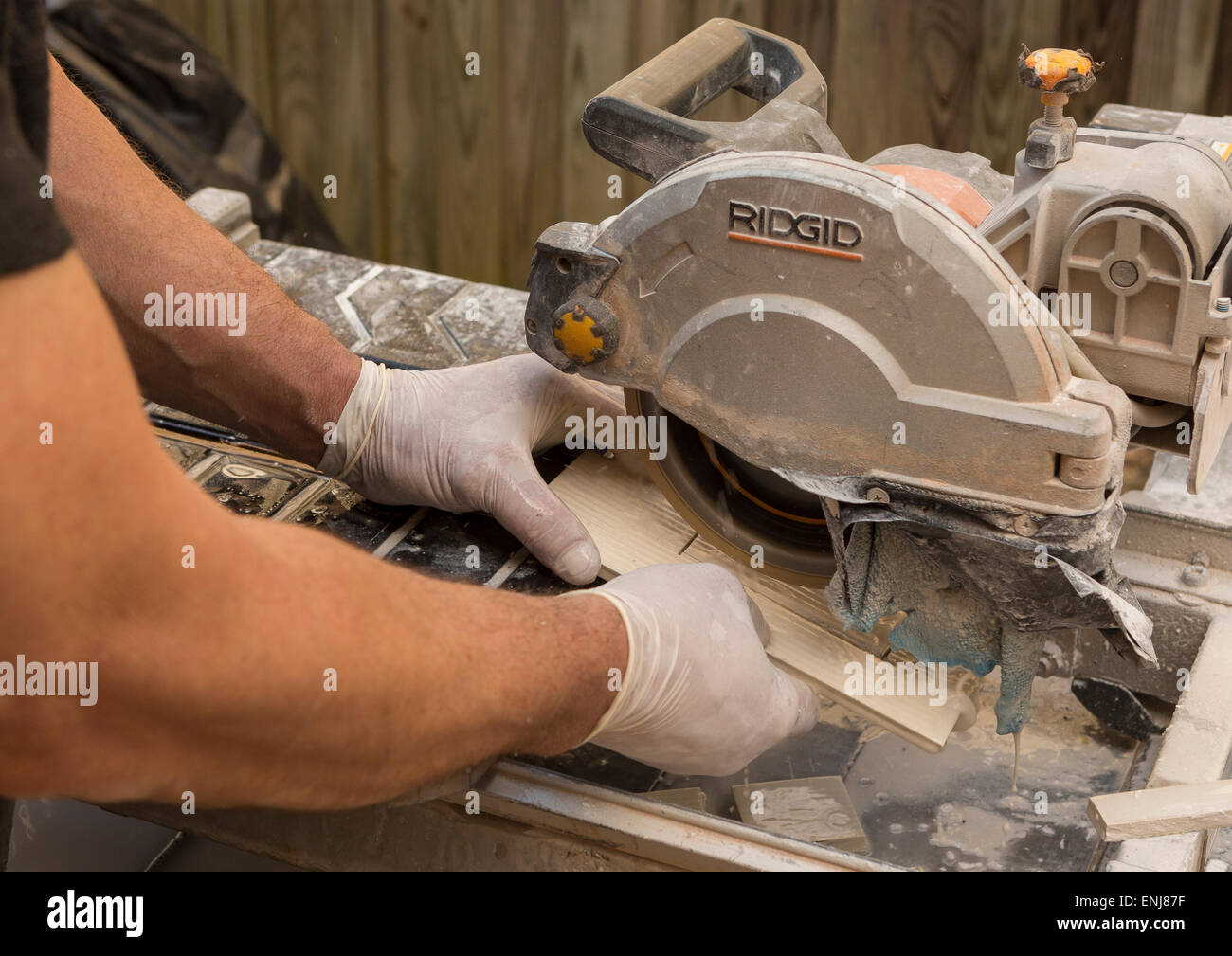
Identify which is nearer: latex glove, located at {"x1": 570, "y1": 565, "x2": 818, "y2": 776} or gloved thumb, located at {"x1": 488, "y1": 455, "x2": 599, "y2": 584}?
latex glove, located at {"x1": 570, "y1": 565, "x2": 818, "y2": 776}

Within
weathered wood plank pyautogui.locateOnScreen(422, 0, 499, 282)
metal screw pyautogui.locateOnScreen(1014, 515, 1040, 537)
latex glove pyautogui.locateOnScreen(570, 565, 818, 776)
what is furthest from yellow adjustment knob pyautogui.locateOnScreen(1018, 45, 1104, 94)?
weathered wood plank pyautogui.locateOnScreen(422, 0, 499, 282)

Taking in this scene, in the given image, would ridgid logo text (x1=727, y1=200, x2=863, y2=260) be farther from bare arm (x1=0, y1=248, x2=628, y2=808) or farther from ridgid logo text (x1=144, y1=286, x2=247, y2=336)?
ridgid logo text (x1=144, y1=286, x2=247, y2=336)

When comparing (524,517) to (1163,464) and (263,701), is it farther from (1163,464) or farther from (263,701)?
(1163,464)

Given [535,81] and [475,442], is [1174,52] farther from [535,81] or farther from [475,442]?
[475,442]

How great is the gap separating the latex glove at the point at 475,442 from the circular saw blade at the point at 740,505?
0.17 m

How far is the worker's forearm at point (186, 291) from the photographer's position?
2059mm

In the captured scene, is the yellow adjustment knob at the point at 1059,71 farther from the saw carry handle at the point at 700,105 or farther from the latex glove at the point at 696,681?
the latex glove at the point at 696,681

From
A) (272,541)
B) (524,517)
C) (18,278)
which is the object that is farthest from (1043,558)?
(18,278)

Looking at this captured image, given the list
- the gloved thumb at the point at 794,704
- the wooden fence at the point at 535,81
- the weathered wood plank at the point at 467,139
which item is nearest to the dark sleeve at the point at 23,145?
the gloved thumb at the point at 794,704

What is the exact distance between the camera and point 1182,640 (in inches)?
83.5

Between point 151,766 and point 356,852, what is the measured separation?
0.68 metres

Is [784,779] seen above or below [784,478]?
below

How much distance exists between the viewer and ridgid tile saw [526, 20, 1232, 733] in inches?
61.2
